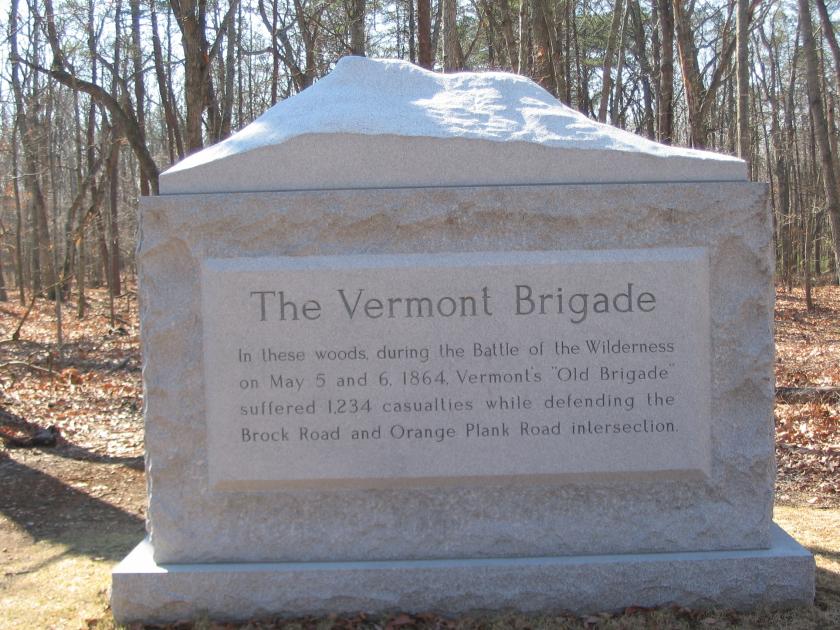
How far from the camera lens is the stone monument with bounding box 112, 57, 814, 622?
3088mm

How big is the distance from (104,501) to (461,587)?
2.92 meters

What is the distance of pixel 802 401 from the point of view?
766 cm

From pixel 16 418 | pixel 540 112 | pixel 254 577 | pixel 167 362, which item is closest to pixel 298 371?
pixel 167 362

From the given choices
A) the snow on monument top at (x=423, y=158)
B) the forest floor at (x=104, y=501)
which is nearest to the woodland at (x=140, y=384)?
the forest floor at (x=104, y=501)

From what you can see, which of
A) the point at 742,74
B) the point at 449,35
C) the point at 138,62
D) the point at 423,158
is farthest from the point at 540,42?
the point at 138,62

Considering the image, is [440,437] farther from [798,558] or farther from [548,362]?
[798,558]

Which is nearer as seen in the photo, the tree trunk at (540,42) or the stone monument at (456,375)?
the stone monument at (456,375)

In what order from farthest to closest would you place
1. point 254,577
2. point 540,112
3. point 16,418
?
point 16,418
point 540,112
point 254,577

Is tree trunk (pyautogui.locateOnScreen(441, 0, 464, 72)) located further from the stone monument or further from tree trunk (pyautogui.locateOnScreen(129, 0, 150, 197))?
the stone monument

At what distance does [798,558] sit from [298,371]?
2.11m

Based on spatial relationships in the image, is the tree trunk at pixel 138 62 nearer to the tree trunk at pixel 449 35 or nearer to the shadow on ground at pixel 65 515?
the tree trunk at pixel 449 35

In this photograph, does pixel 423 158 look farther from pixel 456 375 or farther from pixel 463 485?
pixel 463 485

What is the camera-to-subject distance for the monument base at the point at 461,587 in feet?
10.1

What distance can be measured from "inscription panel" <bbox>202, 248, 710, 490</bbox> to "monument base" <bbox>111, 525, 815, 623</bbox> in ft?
1.16
